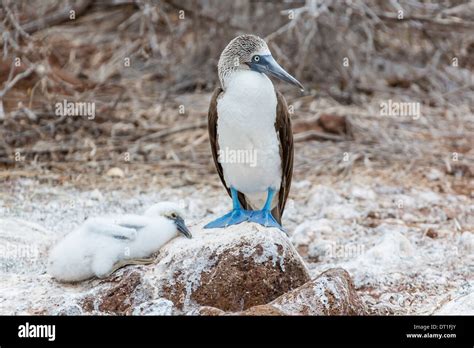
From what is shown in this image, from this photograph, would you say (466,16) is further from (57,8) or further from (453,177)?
(57,8)

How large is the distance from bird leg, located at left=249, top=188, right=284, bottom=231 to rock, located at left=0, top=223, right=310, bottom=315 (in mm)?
→ 251

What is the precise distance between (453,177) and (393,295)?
255 cm

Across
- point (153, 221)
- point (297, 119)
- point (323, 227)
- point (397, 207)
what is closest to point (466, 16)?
point (297, 119)

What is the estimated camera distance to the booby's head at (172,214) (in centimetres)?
470

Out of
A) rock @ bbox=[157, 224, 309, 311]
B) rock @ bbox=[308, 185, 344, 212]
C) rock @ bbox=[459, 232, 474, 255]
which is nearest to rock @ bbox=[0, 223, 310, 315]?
rock @ bbox=[157, 224, 309, 311]

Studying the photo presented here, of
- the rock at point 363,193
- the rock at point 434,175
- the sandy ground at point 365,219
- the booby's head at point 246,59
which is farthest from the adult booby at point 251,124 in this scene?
the rock at point 434,175

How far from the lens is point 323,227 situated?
6.13 m

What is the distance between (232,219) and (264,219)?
184 millimetres

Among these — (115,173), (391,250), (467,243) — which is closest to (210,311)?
(391,250)

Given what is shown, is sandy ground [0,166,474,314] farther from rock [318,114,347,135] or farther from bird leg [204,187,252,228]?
rock [318,114,347,135]

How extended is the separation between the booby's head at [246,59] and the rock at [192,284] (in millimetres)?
917

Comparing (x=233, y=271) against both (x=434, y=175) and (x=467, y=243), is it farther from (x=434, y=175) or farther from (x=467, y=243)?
(x=434, y=175)

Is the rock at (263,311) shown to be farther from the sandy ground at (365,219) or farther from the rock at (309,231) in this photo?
the rock at (309,231)

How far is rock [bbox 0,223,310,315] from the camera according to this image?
4344 mm
